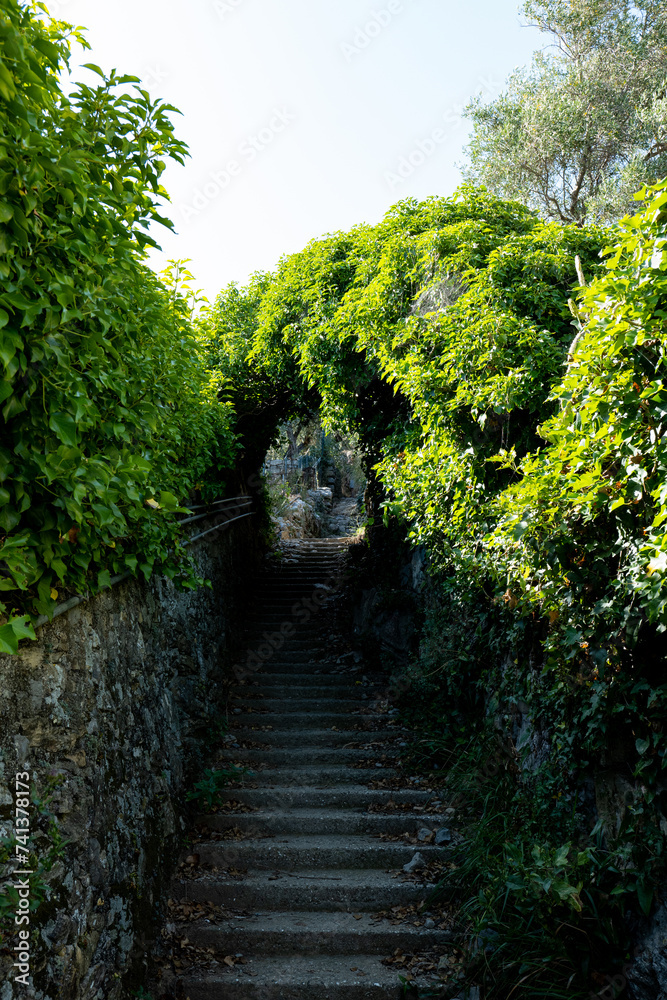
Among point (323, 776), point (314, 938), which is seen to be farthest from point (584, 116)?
point (314, 938)

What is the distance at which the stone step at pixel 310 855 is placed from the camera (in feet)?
16.0

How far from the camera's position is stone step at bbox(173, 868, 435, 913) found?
14.8ft

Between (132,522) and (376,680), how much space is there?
4862 millimetres

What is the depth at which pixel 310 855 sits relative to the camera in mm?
4953

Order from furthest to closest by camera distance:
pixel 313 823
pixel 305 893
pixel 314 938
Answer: pixel 313 823 → pixel 305 893 → pixel 314 938

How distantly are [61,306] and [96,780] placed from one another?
91.0 inches

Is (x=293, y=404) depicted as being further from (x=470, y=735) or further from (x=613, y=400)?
(x=613, y=400)

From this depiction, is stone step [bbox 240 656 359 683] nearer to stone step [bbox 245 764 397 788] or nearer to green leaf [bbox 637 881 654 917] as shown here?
stone step [bbox 245 764 397 788]

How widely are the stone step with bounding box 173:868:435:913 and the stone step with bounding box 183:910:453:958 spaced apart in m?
0.24

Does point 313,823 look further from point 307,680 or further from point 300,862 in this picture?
point 307,680

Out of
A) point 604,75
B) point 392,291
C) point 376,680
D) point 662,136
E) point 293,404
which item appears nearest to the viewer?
point 392,291

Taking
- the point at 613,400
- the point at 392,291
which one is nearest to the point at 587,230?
the point at 392,291

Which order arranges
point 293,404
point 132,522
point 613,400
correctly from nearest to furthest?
point 613,400 < point 132,522 < point 293,404

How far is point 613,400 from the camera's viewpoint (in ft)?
9.36
